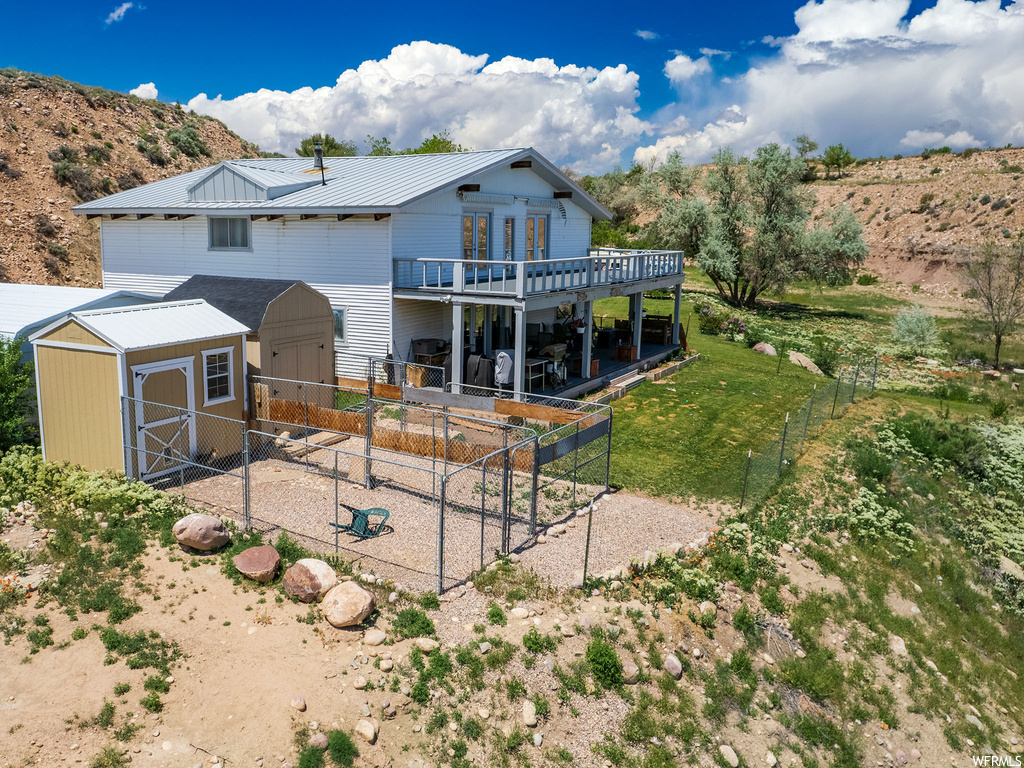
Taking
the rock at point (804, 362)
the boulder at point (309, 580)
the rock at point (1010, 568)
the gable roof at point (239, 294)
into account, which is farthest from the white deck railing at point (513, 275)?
the rock at point (1010, 568)

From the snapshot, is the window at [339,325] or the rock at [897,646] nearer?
the rock at [897,646]

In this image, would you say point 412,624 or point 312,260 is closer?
point 412,624

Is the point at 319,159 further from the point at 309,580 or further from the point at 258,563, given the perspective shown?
the point at 309,580

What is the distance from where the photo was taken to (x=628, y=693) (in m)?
8.44

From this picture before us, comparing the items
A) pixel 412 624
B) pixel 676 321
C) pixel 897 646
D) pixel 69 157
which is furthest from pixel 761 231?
pixel 69 157

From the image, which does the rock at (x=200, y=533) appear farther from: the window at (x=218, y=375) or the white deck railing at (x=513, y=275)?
the white deck railing at (x=513, y=275)

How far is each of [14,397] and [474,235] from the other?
534 inches

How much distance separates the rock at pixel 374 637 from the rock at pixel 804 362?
74.5 feet

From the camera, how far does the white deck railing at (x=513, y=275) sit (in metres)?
18.9

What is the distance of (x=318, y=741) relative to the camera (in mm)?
7145

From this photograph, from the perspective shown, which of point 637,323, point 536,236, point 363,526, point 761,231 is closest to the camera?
point 363,526

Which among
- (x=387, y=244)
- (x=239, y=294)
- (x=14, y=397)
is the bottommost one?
(x=14, y=397)

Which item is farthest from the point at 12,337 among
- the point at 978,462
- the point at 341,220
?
Result: the point at 978,462

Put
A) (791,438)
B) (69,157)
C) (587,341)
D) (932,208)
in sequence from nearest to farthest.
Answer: (791,438), (587,341), (69,157), (932,208)
